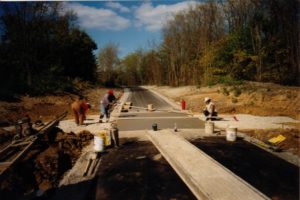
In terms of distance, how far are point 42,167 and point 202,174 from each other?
203 inches

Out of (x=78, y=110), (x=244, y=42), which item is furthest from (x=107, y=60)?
(x=78, y=110)

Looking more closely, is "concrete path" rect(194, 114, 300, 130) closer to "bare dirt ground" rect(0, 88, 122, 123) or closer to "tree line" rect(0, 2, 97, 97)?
"bare dirt ground" rect(0, 88, 122, 123)

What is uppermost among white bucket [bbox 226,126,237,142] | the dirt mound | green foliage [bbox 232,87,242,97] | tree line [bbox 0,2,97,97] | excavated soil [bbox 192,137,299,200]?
tree line [bbox 0,2,97,97]

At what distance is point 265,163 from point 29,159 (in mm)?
7791

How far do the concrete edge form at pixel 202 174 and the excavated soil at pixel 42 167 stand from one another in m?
3.37

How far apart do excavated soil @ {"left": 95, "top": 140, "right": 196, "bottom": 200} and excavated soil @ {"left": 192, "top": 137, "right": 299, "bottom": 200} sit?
6.34ft

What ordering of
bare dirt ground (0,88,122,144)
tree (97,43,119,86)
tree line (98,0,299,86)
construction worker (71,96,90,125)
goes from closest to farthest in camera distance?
construction worker (71,96,90,125) < bare dirt ground (0,88,122,144) < tree line (98,0,299,86) < tree (97,43,119,86)

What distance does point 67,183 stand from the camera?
802 centimetres

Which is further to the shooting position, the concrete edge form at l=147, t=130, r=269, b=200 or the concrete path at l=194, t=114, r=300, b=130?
the concrete path at l=194, t=114, r=300, b=130

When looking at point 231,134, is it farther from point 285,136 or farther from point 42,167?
point 42,167

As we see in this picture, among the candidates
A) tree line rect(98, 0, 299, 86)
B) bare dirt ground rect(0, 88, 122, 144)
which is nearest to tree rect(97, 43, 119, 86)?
tree line rect(98, 0, 299, 86)

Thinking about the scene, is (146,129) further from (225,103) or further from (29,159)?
(225,103)

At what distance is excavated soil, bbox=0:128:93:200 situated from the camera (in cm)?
831

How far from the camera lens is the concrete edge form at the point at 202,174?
23.1 ft
